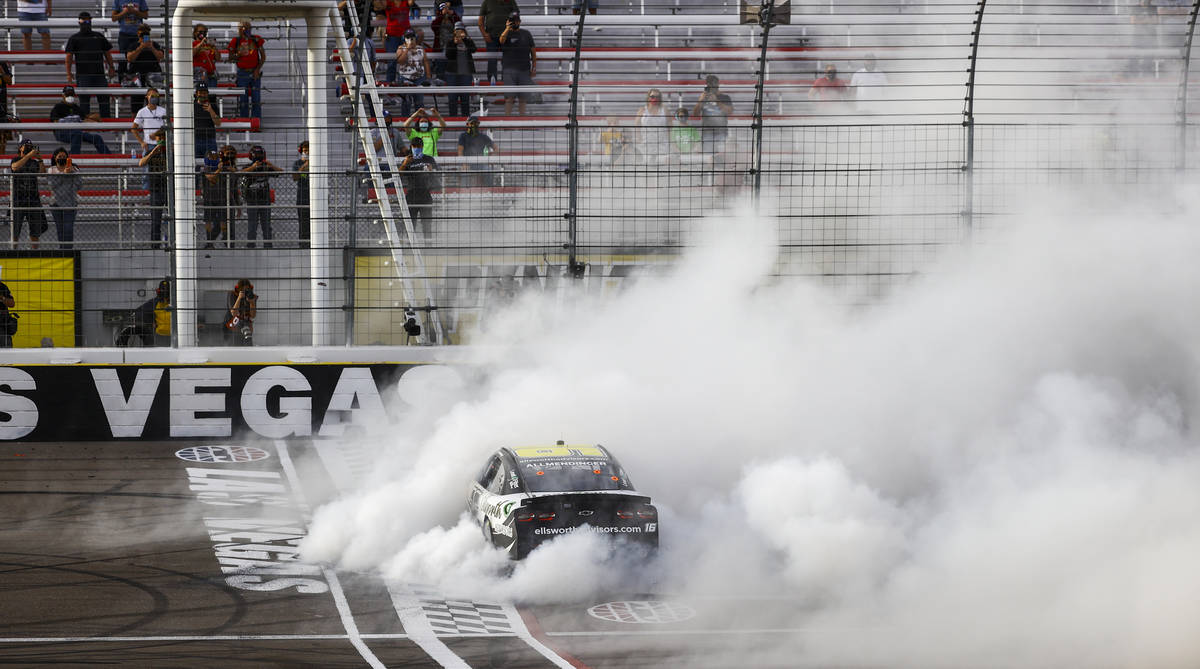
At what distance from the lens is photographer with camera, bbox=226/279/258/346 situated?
50.4 feet

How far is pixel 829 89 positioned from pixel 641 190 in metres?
2.54

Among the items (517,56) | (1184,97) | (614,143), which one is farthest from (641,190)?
(1184,97)

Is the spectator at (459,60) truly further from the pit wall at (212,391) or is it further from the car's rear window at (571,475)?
the car's rear window at (571,475)

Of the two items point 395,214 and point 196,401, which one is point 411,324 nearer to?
point 395,214

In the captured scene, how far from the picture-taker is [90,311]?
15.5 m

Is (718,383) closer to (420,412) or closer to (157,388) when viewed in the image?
(420,412)

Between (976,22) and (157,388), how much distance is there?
9769 mm

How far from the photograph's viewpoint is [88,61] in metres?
18.0

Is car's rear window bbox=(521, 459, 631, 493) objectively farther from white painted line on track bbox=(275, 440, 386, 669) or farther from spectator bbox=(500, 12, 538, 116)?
spectator bbox=(500, 12, 538, 116)

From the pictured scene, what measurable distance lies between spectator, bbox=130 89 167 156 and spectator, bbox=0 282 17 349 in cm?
245

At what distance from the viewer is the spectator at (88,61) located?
17969mm

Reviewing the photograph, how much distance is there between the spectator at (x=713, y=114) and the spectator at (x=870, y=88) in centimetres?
143

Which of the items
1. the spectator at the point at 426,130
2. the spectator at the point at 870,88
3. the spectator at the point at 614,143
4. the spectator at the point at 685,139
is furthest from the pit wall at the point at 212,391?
the spectator at the point at 870,88

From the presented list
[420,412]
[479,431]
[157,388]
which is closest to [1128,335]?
[479,431]
